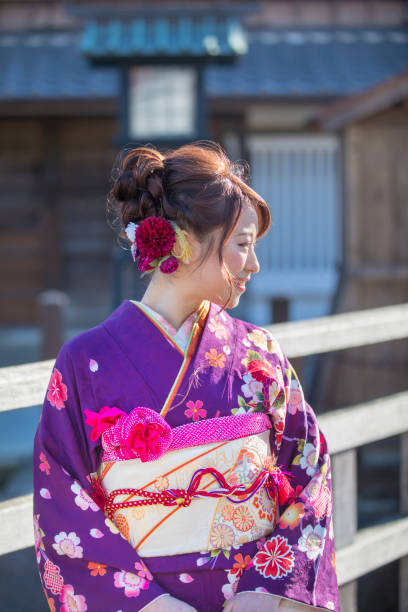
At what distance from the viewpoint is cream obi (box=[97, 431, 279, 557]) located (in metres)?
1.40

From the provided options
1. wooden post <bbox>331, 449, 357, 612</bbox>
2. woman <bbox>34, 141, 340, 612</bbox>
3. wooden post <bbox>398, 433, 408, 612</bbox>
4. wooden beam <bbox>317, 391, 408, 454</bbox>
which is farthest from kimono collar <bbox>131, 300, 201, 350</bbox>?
wooden post <bbox>398, 433, 408, 612</bbox>

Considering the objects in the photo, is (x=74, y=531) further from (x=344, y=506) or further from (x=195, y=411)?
(x=344, y=506)

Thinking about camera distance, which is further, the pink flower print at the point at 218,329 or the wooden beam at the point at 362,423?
the wooden beam at the point at 362,423

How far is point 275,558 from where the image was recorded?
1449 mm

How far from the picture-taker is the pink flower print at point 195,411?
1422 millimetres

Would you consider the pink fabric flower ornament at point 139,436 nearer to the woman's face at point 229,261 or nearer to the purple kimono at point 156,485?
the purple kimono at point 156,485

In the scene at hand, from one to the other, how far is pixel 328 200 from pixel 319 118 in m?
3.34

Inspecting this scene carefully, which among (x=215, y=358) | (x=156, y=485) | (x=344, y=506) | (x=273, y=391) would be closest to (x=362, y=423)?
(x=344, y=506)

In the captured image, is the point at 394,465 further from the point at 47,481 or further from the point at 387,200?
the point at 47,481

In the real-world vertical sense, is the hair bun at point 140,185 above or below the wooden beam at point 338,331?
above

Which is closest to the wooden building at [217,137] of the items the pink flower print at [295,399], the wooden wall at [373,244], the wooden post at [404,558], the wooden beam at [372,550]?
the wooden wall at [373,244]

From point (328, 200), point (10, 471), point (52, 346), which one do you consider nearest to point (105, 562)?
point (10, 471)

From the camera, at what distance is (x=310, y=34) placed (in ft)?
26.2

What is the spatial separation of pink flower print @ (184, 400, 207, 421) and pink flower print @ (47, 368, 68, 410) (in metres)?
0.25
